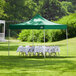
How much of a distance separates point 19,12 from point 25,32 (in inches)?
851

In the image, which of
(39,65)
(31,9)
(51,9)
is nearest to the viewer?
(39,65)

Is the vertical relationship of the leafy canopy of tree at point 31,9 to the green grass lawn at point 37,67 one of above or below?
above

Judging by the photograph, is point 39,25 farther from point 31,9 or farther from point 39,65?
point 31,9

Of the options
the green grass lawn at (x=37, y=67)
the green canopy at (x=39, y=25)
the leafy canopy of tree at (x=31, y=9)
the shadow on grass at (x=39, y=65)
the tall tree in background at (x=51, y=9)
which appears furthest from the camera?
the tall tree in background at (x=51, y=9)

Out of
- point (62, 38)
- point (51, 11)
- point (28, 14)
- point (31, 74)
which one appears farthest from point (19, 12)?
point (31, 74)

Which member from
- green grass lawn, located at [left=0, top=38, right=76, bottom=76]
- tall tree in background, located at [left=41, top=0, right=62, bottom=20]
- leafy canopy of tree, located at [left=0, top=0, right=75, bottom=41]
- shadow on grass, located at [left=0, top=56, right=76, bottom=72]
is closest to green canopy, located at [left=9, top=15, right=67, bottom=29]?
green grass lawn, located at [left=0, top=38, right=76, bottom=76]

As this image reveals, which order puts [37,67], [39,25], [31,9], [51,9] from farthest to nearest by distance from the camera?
1. [31,9]
2. [51,9]
3. [39,25]
4. [37,67]

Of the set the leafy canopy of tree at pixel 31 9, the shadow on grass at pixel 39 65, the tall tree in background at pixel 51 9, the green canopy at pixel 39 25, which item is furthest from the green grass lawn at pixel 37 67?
the tall tree in background at pixel 51 9

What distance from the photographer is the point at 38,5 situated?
67250 millimetres

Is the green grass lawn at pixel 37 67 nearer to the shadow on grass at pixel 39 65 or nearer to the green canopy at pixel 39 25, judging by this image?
the shadow on grass at pixel 39 65

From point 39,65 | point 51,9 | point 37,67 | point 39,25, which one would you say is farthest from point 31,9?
point 37,67

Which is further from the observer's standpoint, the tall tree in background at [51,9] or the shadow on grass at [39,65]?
the tall tree in background at [51,9]

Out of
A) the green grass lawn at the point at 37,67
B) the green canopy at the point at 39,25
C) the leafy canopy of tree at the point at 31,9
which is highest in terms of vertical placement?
the leafy canopy of tree at the point at 31,9

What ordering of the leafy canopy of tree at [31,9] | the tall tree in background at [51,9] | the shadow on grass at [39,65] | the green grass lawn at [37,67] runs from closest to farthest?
1. the green grass lawn at [37,67]
2. the shadow on grass at [39,65]
3. the leafy canopy of tree at [31,9]
4. the tall tree in background at [51,9]
